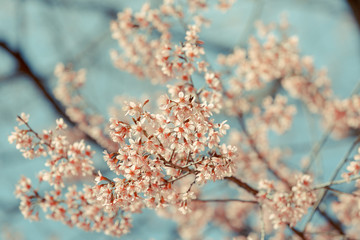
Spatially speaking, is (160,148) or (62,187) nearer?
→ (160,148)

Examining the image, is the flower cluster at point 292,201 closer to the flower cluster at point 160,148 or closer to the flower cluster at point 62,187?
the flower cluster at point 160,148

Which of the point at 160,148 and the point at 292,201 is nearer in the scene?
the point at 160,148

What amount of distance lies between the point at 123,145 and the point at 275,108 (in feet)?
14.6

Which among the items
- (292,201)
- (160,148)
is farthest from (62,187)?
(292,201)

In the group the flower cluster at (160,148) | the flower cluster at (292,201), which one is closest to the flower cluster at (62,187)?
the flower cluster at (160,148)

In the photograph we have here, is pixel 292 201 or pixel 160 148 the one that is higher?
pixel 292 201

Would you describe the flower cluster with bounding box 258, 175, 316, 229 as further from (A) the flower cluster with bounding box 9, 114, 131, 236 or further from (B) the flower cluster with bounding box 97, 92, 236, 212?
(A) the flower cluster with bounding box 9, 114, 131, 236

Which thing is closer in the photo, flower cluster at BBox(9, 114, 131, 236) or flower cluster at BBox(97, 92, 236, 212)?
flower cluster at BBox(97, 92, 236, 212)

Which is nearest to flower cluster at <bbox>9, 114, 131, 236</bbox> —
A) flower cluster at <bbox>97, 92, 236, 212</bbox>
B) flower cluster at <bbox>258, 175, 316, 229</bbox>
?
flower cluster at <bbox>97, 92, 236, 212</bbox>

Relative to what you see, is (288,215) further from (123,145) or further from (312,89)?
(312,89)

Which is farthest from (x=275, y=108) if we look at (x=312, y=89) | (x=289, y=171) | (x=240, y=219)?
(x=240, y=219)

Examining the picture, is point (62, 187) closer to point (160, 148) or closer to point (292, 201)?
point (160, 148)

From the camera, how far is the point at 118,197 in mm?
2084

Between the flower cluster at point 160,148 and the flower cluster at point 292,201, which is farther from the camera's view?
the flower cluster at point 292,201
